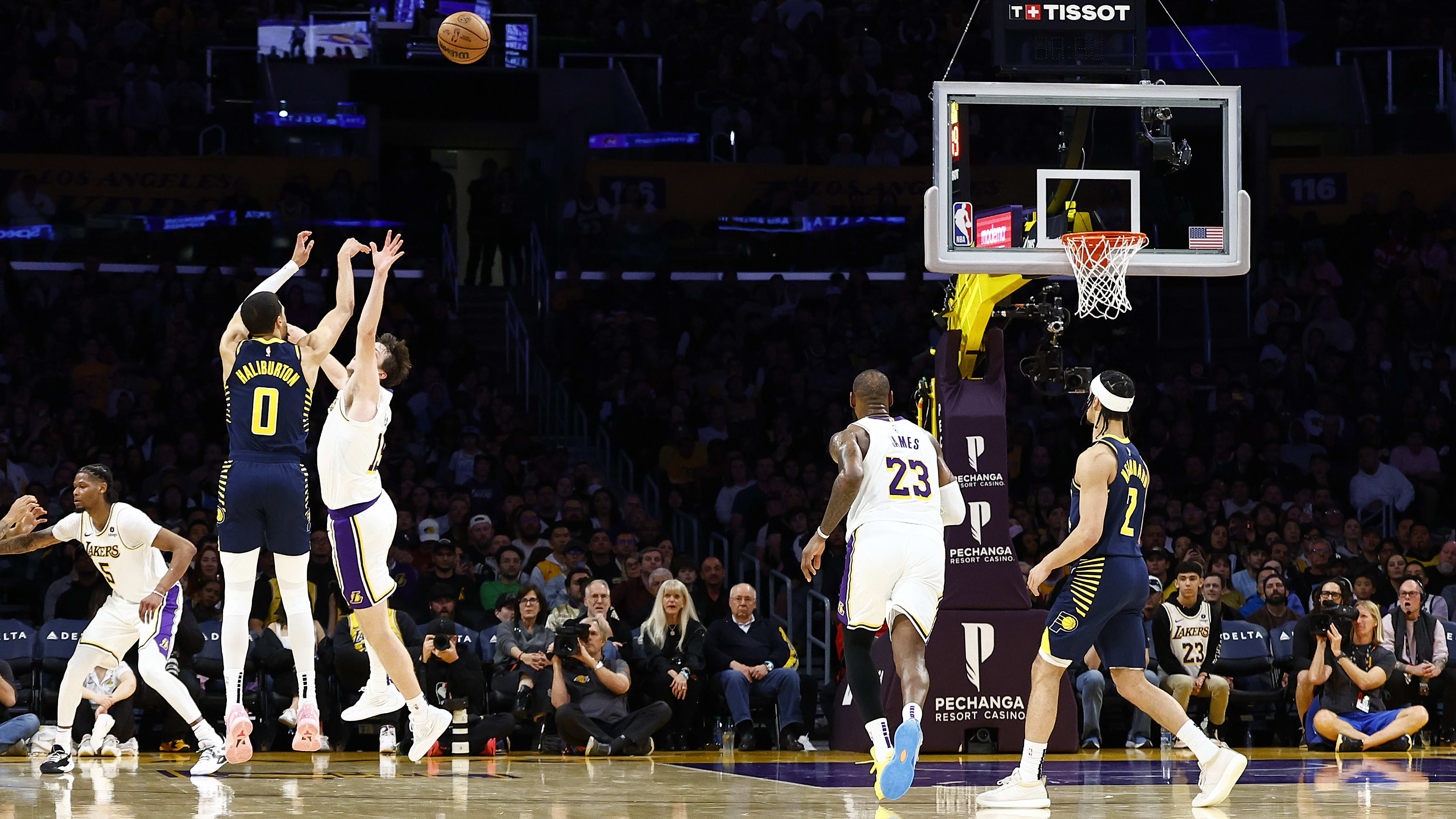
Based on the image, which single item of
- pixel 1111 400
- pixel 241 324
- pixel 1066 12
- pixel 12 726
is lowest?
pixel 12 726

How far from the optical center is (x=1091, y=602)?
8.63 m

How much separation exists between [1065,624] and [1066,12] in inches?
178

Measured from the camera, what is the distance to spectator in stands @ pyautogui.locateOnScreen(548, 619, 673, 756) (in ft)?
43.4

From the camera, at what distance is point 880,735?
A: 344 inches

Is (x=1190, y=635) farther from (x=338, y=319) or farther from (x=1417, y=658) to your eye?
(x=338, y=319)

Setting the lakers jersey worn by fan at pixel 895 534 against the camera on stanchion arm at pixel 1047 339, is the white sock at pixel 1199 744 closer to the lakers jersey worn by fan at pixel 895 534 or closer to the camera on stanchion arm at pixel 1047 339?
the lakers jersey worn by fan at pixel 895 534

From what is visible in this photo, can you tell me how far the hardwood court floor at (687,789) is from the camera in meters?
8.08

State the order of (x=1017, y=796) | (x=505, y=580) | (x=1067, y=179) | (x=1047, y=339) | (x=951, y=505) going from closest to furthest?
1. (x=1017, y=796)
2. (x=951, y=505)
3. (x=1067, y=179)
4. (x=1047, y=339)
5. (x=505, y=580)

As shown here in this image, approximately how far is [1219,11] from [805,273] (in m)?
7.79

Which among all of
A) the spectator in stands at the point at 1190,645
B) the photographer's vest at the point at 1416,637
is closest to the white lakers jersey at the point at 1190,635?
the spectator in stands at the point at 1190,645

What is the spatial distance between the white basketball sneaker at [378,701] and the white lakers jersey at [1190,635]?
689 cm

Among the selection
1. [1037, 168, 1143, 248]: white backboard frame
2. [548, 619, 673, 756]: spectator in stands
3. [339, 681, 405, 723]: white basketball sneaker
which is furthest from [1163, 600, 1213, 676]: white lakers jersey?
[339, 681, 405, 723]: white basketball sneaker

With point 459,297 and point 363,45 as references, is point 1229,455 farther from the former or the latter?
point 363,45

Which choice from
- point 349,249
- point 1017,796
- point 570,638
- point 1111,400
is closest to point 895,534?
point 1111,400
